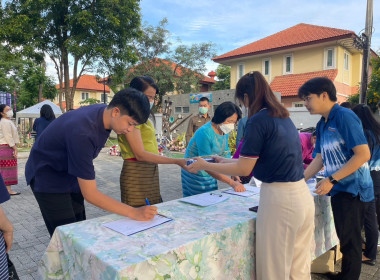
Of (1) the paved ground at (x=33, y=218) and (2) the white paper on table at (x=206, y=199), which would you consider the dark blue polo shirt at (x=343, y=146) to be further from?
(1) the paved ground at (x=33, y=218)

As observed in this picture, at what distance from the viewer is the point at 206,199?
A: 7.14 feet

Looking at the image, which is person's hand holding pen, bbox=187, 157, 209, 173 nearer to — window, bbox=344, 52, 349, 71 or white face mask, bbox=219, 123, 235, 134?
white face mask, bbox=219, 123, 235, 134

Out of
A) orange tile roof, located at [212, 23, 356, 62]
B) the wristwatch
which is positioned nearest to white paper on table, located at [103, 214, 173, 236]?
the wristwatch

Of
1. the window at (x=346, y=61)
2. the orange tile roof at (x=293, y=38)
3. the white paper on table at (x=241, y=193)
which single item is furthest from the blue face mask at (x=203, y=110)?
the window at (x=346, y=61)

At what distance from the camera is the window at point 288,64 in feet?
53.4

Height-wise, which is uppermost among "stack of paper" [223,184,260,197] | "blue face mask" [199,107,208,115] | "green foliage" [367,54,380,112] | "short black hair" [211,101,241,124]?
"green foliage" [367,54,380,112]

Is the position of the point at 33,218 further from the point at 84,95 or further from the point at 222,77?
A: the point at 84,95

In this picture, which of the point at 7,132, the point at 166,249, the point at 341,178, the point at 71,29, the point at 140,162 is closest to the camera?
the point at 166,249

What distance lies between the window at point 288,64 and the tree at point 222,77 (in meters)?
16.0

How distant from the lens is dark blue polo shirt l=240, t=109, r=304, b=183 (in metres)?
1.54

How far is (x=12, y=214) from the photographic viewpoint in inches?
170

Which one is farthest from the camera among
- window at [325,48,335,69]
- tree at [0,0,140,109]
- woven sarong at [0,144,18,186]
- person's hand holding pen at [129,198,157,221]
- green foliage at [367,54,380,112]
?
window at [325,48,335,69]

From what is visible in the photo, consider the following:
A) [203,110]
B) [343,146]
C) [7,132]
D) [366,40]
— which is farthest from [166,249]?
[366,40]

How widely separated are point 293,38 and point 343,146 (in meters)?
16.2
